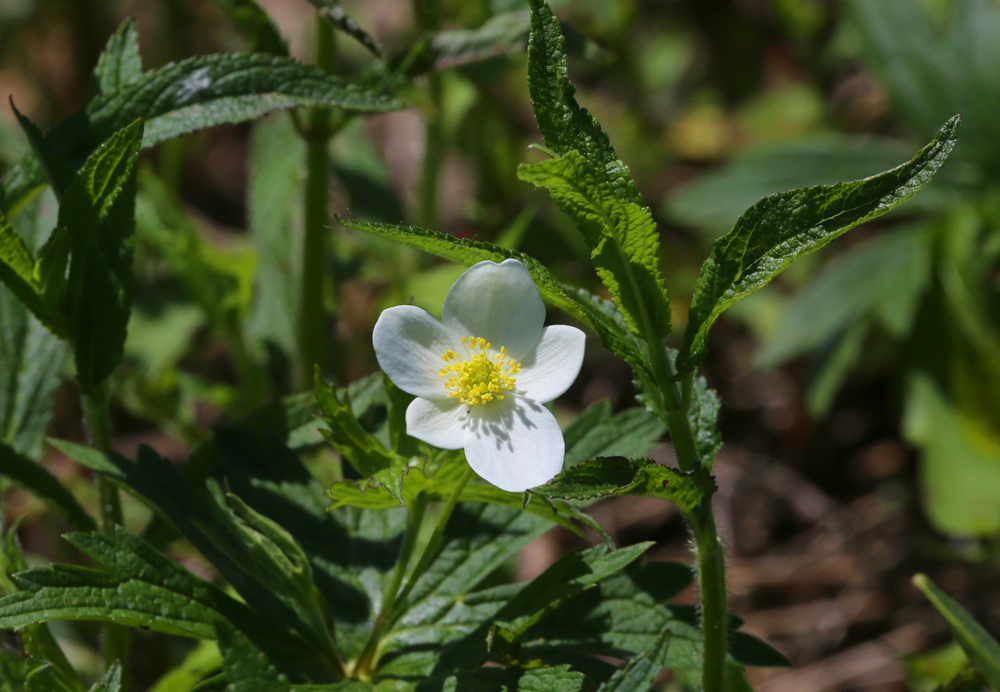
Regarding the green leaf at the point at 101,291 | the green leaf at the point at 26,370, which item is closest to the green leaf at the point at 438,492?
the green leaf at the point at 101,291

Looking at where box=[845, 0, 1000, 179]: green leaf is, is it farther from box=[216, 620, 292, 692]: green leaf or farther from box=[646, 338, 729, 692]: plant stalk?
box=[216, 620, 292, 692]: green leaf

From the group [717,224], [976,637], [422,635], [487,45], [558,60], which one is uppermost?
[717,224]

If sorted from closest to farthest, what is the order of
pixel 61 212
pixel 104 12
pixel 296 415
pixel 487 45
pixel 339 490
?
1. pixel 339 490
2. pixel 61 212
3. pixel 296 415
4. pixel 487 45
5. pixel 104 12

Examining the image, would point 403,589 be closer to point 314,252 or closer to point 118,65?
point 118,65

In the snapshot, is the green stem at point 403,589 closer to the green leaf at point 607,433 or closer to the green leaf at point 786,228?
the green leaf at point 607,433

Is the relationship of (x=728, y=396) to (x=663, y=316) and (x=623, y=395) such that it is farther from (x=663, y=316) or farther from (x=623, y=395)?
(x=663, y=316)

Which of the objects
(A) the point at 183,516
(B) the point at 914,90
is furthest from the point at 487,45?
(B) the point at 914,90

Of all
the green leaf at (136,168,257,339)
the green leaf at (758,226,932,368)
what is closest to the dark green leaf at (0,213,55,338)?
the green leaf at (136,168,257,339)
